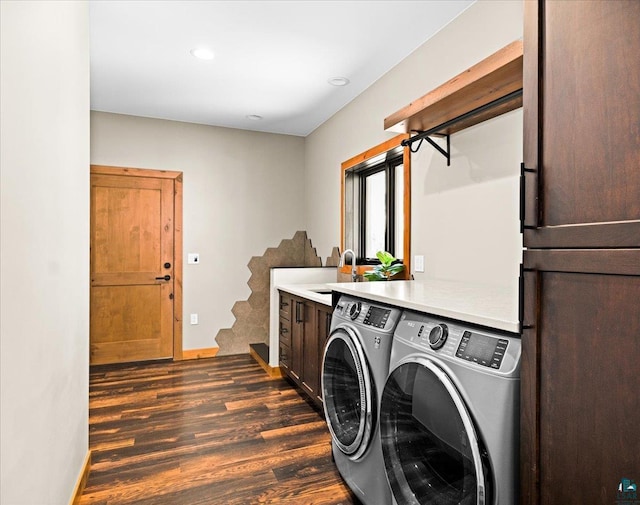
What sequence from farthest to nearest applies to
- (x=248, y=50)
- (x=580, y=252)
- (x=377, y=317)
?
(x=248, y=50), (x=377, y=317), (x=580, y=252)

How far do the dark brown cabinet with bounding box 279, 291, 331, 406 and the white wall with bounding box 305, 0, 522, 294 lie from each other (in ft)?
2.52

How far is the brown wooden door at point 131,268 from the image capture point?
13.4 ft

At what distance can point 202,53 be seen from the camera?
2848 mm

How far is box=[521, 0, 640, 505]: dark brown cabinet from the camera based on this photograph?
833 mm

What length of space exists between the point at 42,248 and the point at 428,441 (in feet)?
4.75

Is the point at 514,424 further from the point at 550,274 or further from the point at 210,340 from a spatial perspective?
the point at 210,340

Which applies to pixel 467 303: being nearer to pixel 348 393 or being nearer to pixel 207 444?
pixel 348 393

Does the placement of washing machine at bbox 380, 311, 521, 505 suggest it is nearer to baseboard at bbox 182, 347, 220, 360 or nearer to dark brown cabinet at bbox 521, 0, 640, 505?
dark brown cabinet at bbox 521, 0, 640, 505

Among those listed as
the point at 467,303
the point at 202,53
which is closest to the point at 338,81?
the point at 202,53

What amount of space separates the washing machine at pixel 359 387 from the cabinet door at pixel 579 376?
2.15 feet

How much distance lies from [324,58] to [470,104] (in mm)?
1264

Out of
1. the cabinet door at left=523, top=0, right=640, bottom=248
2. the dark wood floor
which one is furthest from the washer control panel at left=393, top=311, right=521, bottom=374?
the dark wood floor

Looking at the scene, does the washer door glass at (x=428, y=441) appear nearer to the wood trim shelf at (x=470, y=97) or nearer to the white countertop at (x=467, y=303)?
the white countertop at (x=467, y=303)

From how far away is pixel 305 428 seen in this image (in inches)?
104
